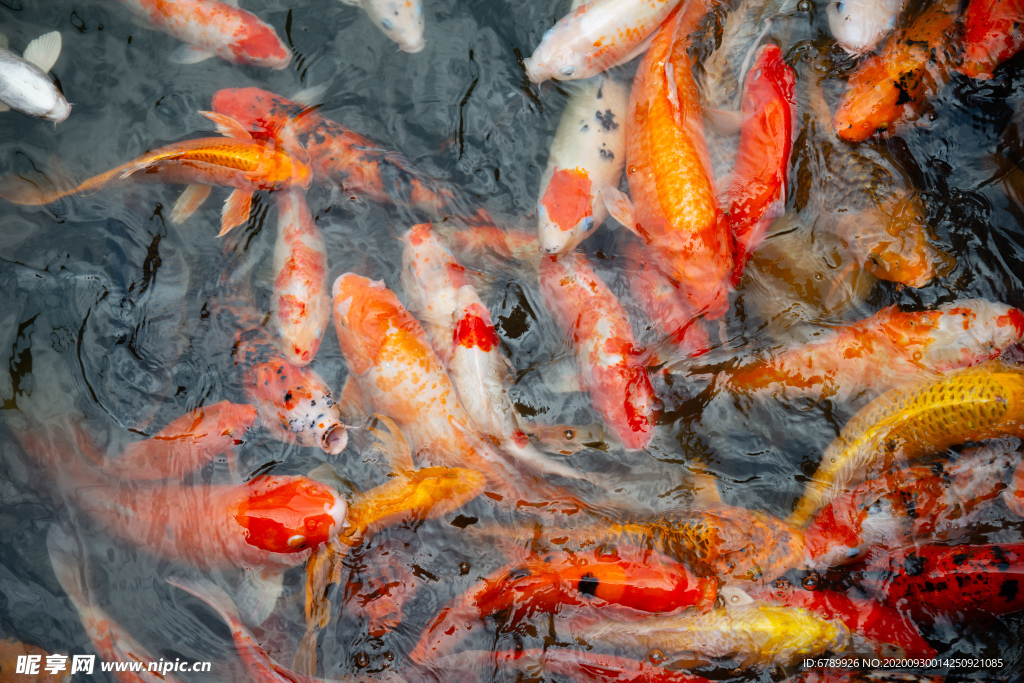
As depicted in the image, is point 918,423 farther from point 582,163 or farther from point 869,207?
point 582,163

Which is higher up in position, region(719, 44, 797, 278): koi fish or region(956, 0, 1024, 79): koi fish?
region(956, 0, 1024, 79): koi fish

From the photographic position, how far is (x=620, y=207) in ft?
11.4

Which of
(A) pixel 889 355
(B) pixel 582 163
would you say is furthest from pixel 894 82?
(B) pixel 582 163

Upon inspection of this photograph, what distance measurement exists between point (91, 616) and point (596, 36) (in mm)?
4410

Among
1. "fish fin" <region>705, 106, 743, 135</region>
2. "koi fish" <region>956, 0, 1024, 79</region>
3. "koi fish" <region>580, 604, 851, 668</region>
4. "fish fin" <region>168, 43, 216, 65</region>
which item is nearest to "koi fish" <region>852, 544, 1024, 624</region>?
"koi fish" <region>580, 604, 851, 668</region>

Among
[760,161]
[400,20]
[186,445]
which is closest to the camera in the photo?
[186,445]

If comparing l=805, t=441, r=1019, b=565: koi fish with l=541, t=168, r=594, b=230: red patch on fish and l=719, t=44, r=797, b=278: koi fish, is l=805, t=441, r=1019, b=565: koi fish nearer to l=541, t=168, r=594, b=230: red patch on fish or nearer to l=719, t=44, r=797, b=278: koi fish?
l=719, t=44, r=797, b=278: koi fish

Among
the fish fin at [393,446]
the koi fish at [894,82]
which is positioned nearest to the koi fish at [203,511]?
the fish fin at [393,446]

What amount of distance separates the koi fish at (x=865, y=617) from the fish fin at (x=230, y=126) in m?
4.04

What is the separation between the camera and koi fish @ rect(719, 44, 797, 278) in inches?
133

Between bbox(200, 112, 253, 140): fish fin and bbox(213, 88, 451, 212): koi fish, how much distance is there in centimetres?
8

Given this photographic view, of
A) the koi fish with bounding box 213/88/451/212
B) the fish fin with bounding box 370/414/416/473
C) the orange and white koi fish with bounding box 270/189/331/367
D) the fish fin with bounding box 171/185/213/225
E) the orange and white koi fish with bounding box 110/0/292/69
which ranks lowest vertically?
the fish fin with bounding box 370/414/416/473

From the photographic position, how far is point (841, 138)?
3553 mm

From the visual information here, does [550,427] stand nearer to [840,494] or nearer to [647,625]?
[647,625]
